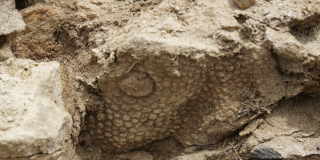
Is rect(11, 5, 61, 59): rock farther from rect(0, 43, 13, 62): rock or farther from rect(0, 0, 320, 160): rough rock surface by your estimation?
rect(0, 43, 13, 62): rock

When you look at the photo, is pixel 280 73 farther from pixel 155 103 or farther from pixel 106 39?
pixel 106 39

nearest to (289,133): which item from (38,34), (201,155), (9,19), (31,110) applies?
(201,155)

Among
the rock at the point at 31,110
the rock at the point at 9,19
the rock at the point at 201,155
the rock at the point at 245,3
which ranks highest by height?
the rock at the point at 245,3

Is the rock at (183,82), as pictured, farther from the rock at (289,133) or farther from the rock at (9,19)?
the rock at (9,19)

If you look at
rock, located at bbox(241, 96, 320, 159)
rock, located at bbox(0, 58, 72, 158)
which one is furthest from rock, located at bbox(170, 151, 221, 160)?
rock, located at bbox(0, 58, 72, 158)

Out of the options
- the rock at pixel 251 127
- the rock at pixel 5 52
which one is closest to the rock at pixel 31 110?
the rock at pixel 5 52

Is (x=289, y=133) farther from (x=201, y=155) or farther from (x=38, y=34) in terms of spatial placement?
(x=38, y=34)
